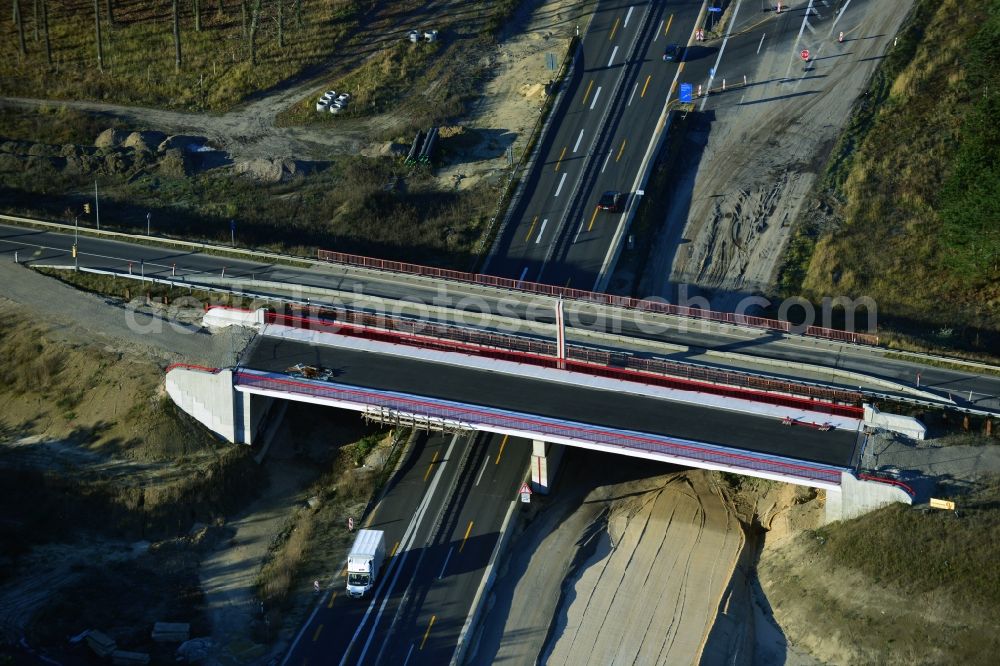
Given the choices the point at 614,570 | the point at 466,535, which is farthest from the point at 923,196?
the point at 466,535

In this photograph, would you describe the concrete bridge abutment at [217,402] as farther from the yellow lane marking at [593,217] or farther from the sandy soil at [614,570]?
the yellow lane marking at [593,217]

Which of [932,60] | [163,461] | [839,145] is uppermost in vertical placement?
[932,60]

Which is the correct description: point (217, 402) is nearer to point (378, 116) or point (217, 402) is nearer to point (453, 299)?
point (453, 299)

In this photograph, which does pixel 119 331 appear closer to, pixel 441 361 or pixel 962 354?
pixel 441 361

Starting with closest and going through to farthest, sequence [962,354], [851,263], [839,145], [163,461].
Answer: [163,461] < [962,354] < [851,263] < [839,145]

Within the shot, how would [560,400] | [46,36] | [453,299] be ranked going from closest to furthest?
[560,400], [453,299], [46,36]

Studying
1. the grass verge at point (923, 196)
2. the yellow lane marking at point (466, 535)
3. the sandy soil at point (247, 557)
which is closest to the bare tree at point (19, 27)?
the sandy soil at point (247, 557)

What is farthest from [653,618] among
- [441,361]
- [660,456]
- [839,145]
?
[839,145]
